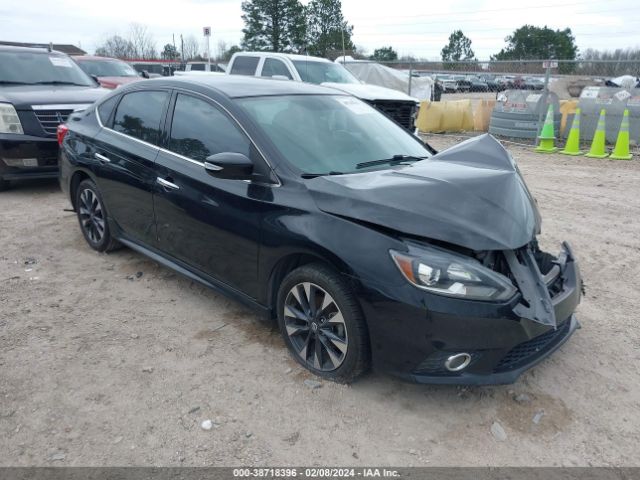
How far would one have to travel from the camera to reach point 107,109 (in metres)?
4.87

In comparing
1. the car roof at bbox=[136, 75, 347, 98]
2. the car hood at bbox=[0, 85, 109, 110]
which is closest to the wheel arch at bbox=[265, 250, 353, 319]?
the car roof at bbox=[136, 75, 347, 98]

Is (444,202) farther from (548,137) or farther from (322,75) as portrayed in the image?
(548,137)

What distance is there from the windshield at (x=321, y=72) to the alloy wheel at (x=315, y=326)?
8.30m

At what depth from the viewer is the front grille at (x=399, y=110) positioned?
9805 millimetres

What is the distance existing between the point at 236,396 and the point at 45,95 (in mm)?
6170

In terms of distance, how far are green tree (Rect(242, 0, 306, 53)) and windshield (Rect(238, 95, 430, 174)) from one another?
55497 millimetres

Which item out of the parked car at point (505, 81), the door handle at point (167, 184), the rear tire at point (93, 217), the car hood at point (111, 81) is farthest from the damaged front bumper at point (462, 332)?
the parked car at point (505, 81)

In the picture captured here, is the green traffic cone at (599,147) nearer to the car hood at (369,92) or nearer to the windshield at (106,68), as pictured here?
the car hood at (369,92)

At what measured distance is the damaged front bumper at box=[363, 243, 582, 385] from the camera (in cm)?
261

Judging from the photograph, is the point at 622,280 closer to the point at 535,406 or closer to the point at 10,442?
the point at 535,406

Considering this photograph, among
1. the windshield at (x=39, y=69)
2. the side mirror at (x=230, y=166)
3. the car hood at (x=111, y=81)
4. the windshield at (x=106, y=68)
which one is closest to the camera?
the side mirror at (x=230, y=166)

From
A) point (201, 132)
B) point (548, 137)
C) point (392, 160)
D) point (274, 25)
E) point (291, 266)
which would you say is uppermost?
point (274, 25)

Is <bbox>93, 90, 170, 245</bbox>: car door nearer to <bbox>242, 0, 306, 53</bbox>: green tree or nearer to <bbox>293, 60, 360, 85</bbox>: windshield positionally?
<bbox>293, 60, 360, 85</bbox>: windshield

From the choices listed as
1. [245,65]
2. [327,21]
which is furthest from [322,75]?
[327,21]
